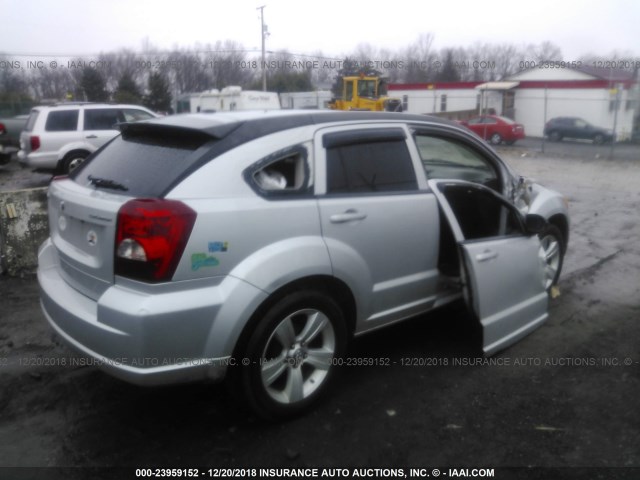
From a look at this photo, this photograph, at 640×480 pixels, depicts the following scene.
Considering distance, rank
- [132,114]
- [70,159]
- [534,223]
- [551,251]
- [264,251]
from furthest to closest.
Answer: [132,114], [70,159], [551,251], [534,223], [264,251]

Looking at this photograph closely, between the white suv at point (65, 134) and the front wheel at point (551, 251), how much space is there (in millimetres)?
10463

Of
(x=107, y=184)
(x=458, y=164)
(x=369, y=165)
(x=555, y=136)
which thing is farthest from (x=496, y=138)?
(x=107, y=184)

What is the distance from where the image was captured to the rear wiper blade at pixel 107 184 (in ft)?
10.3

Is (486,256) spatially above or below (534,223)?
below

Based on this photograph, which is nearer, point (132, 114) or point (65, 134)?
point (65, 134)

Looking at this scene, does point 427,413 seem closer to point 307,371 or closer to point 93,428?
point 307,371

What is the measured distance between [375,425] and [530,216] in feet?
6.60

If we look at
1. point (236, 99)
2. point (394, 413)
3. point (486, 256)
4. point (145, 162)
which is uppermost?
point (236, 99)

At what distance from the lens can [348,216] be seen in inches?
135

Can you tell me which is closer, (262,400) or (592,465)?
(592,465)

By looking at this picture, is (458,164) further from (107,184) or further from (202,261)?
(107,184)

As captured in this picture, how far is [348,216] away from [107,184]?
1388 mm

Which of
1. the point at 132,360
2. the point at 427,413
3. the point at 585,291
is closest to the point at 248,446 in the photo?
the point at 132,360

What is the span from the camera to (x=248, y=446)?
10.3 feet
